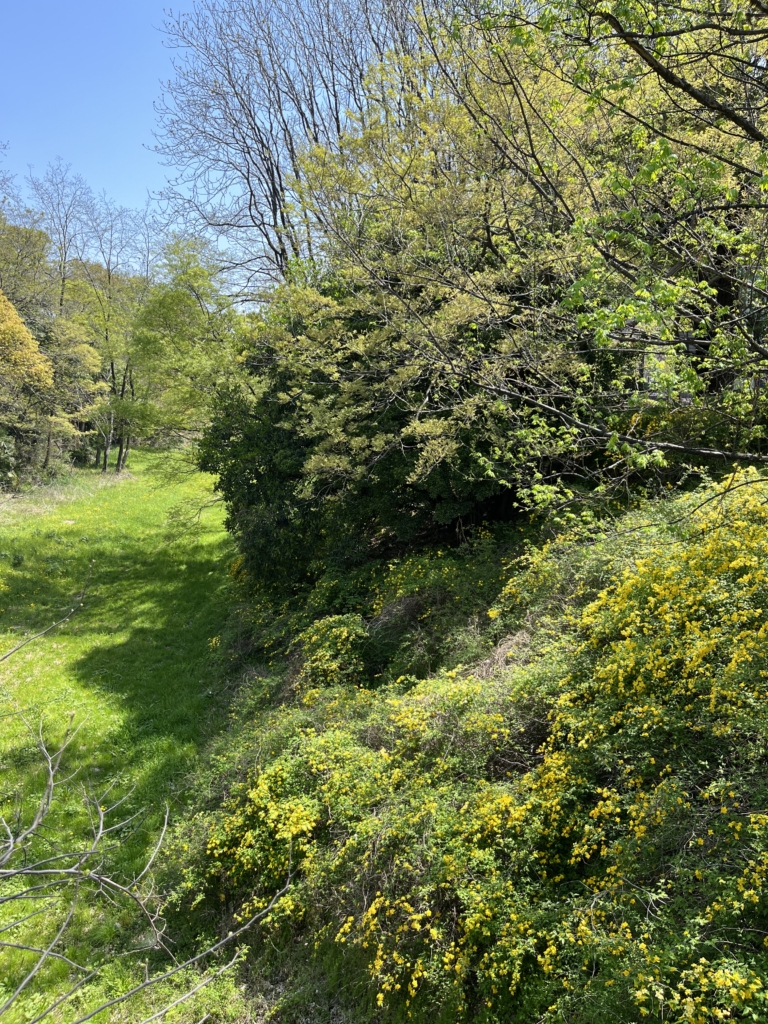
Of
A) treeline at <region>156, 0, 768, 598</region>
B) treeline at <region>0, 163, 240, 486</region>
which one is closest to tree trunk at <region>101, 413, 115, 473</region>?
treeline at <region>0, 163, 240, 486</region>

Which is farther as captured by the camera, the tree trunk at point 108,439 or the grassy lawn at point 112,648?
the tree trunk at point 108,439

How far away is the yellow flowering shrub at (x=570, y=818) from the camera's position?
100 inches

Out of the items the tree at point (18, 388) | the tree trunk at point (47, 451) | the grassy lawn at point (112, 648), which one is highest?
the tree at point (18, 388)

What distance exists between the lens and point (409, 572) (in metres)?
7.68

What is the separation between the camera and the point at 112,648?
9.95 metres

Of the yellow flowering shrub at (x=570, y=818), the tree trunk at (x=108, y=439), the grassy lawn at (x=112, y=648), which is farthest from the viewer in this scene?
the tree trunk at (x=108, y=439)

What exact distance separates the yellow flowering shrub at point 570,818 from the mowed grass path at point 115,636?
6.39ft

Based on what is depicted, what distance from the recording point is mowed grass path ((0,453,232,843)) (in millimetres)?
6910

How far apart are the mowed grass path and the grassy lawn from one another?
0.02m

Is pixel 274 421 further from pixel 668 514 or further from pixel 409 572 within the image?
pixel 668 514

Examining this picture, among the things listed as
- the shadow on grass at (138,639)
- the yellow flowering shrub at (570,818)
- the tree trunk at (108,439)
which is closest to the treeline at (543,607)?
the yellow flowering shrub at (570,818)

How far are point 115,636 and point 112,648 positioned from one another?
0.50m

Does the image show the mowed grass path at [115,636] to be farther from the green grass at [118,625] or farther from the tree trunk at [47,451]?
the tree trunk at [47,451]

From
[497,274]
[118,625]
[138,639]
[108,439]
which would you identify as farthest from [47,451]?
[497,274]
